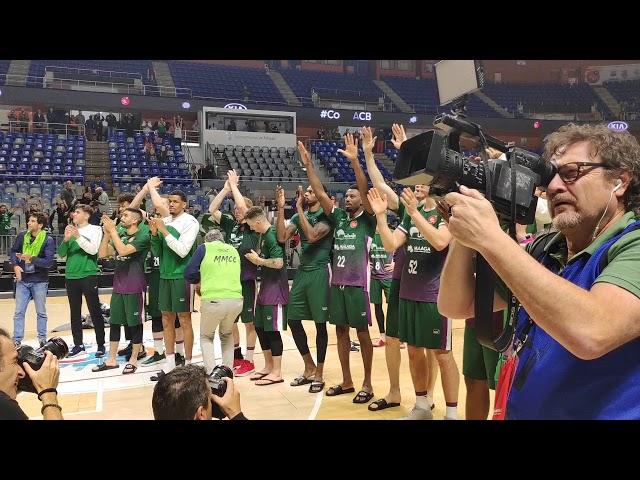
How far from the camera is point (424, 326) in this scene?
3598 mm

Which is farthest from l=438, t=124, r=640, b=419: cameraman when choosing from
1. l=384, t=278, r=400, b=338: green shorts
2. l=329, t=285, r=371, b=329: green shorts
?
l=329, t=285, r=371, b=329: green shorts

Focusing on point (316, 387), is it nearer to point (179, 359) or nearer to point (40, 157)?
point (179, 359)

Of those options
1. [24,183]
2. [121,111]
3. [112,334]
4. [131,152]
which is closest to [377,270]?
[112,334]

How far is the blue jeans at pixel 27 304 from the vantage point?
19.6ft

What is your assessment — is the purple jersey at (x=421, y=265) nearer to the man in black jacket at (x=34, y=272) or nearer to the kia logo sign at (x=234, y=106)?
the man in black jacket at (x=34, y=272)

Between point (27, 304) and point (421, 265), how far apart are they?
4924 mm

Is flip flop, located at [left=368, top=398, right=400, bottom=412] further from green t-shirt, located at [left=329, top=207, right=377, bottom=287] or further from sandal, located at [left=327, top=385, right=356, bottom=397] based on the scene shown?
green t-shirt, located at [left=329, top=207, right=377, bottom=287]

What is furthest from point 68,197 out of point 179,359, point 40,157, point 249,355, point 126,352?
point 249,355

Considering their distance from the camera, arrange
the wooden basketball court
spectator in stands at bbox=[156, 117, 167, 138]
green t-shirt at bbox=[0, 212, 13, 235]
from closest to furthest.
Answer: the wooden basketball court < green t-shirt at bbox=[0, 212, 13, 235] < spectator in stands at bbox=[156, 117, 167, 138]

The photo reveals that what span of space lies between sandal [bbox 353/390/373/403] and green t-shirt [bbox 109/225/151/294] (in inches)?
104

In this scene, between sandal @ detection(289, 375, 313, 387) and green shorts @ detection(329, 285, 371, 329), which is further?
sandal @ detection(289, 375, 313, 387)

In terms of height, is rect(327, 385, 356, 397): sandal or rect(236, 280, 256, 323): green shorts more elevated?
rect(236, 280, 256, 323): green shorts

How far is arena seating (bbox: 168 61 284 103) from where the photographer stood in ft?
71.2

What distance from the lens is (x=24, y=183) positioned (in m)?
13.6
